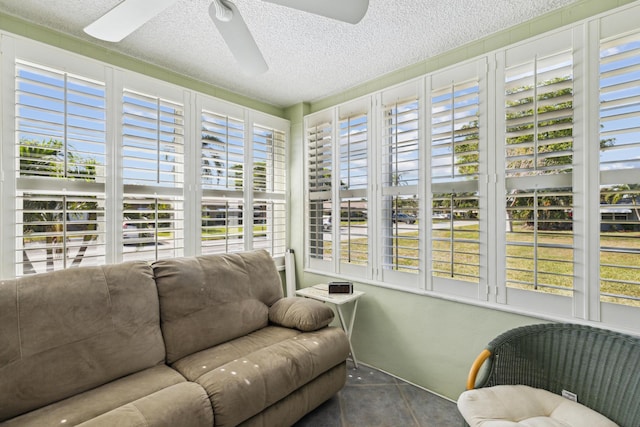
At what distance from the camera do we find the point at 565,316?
5.90 ft

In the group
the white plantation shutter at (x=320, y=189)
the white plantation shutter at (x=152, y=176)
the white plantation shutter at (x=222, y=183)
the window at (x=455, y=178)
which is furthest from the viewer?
the white plantation shutter at (x=320, y=189)

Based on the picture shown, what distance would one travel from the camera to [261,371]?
1692 mm

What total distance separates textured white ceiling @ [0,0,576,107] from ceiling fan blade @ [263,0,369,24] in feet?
2.25

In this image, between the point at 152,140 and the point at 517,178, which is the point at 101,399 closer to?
the point at 152,140

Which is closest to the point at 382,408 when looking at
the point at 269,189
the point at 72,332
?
the point at 72,332

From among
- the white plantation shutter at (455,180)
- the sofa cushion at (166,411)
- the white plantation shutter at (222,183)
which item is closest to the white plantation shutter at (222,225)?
the white plantation shutter at (222,183)

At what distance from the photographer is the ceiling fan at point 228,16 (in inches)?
46.9

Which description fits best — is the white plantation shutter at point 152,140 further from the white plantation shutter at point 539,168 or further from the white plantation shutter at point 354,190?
the white plantation shutter at point 539,168

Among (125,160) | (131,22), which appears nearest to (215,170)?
(125,160)

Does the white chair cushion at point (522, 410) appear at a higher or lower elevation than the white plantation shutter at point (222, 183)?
lower

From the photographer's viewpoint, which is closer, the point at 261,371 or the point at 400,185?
the point at 261,371

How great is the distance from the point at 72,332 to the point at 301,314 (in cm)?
137

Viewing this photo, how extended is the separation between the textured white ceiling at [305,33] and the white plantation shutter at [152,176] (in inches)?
17.0

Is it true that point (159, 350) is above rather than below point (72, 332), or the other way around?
below
